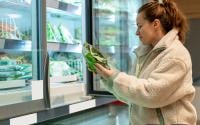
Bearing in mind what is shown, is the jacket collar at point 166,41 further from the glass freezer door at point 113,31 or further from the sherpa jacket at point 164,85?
the glass freezer door at point 113,31

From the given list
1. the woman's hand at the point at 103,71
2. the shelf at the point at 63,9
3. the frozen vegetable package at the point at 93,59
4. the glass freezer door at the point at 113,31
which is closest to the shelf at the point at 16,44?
the shelf at the point at 63,9

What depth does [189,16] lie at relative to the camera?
380 centimetres

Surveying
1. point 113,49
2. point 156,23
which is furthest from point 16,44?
point 113,49

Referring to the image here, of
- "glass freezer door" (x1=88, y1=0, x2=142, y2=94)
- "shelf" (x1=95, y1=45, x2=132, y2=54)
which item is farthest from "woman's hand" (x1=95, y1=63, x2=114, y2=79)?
"shelf" (x1=95, y1=45, x2=132, y2=54)

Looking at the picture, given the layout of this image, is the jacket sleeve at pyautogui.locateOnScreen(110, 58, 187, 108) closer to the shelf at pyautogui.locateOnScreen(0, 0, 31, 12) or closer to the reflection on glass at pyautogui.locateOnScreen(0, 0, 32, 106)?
the reflection on glass at pyautogui.locateOnScreen(0, 0, 32, 106)

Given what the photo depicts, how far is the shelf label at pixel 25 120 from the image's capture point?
176cm

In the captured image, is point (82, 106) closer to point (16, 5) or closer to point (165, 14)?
point (16, 5)

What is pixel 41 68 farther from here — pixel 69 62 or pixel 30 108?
pixel 69 62

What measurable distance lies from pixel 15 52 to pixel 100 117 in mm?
1054

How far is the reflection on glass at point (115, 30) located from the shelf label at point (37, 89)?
662 mm

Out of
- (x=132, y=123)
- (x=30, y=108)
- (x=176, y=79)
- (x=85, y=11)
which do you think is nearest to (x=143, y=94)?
(x=176, y=79)

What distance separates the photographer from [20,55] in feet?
7.09

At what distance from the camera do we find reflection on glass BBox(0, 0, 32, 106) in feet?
6.25

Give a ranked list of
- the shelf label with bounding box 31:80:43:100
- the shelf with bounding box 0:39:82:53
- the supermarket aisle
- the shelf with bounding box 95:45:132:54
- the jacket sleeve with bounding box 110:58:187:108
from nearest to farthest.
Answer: the jacket sleeve with bounding box 110:58:187:108, the shelf with bounding box 0:39:82:53, the shelf label with bounding box 31:80:43:100, the supermarket aisle, the shelf with bounding box 95:45:132:54
